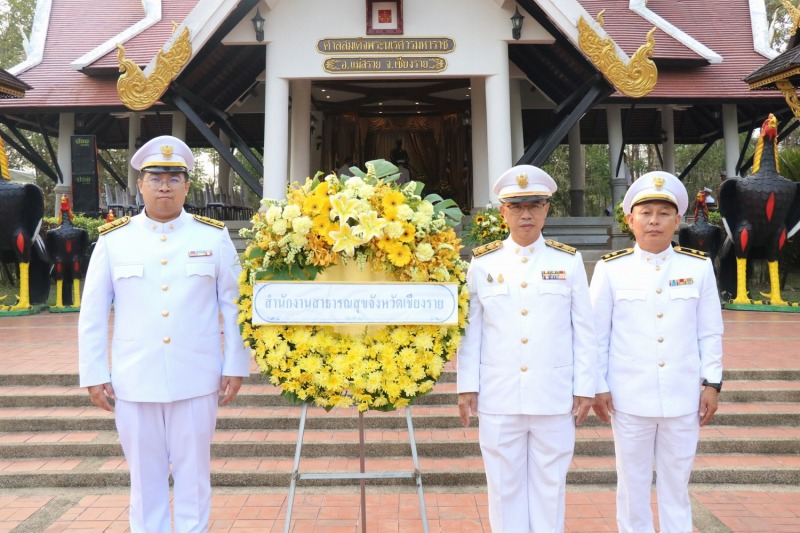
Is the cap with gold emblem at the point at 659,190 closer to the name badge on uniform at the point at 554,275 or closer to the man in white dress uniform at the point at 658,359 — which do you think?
the man in white dress uniform at the point at 658,359

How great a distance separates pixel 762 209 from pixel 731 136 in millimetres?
5833

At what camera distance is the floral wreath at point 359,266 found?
2752 millimetres

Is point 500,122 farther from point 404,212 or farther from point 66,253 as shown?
point 404,212

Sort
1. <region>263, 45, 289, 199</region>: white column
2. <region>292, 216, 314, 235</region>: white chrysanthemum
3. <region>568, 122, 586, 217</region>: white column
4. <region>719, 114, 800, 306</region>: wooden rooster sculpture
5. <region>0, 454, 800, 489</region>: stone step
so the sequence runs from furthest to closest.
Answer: <region>568, 122, 586, 217</region>: white column < <region>263, 45, 289, 199</region>: white column < <region>719, 114, 800, 306</region>: wooden rooster sculpture < <region>0, 454, 800, 489</region>: stone step < <region>292, 216, 314, 235</region>: white chrysanthemum

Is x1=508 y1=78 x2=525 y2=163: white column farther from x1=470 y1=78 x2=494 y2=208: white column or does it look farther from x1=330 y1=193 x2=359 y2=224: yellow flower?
x1=330 y1=193 x2=359 y2=224: yellow flower

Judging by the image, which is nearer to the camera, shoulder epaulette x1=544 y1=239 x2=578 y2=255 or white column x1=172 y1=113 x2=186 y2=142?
shoulder epaulette x1=544 y1=239 x2=578 y2=255

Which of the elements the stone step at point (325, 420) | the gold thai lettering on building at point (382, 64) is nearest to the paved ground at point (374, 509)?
the stone step at point (325, 420)

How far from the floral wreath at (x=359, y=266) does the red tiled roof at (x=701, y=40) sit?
11.2m

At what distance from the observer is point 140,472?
9.38ft

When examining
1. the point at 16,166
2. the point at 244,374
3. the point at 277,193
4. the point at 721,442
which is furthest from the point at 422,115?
the point at 16,166

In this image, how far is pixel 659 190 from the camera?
115 inches

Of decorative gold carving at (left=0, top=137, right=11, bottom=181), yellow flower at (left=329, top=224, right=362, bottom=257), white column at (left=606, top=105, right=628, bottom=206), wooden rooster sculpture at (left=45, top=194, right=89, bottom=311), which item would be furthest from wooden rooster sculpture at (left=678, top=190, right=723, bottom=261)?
decorative gold carving at (left=0, top=137, right=11, bottom=181)

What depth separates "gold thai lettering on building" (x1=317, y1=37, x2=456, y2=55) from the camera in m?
9.76

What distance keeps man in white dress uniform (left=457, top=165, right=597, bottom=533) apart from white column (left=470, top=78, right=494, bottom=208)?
918 centimetres
